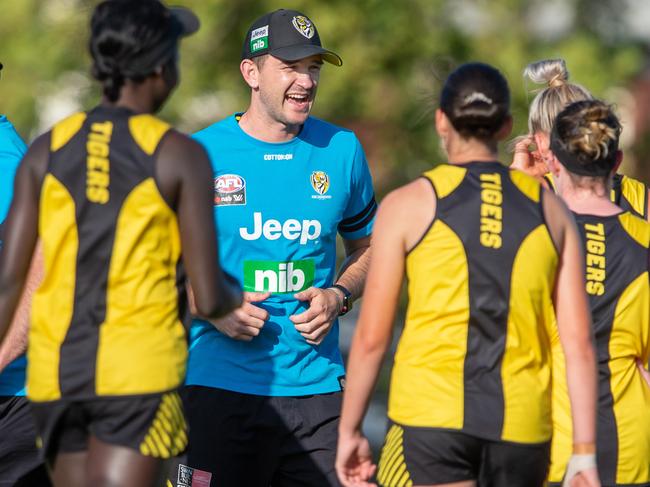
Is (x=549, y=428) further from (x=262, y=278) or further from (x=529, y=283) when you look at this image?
(x=262, y=278)

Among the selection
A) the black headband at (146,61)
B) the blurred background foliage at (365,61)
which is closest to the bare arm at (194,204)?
the black headband at (146,61)

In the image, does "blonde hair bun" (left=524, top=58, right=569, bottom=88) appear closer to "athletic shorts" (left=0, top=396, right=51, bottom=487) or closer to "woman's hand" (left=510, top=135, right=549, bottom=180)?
"woman's hand" (left=510, top=135, right=549, bottom=180)

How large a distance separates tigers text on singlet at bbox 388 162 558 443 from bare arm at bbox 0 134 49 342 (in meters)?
1.24

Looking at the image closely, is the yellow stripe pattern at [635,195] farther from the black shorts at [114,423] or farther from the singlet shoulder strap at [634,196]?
the black shorts at [114,423]

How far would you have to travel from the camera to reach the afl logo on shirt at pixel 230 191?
18.4 feet

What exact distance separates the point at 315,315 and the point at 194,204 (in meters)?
1.58

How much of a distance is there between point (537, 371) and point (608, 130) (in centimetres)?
109

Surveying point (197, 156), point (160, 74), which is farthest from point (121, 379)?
point (160, 74)

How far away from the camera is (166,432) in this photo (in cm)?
404

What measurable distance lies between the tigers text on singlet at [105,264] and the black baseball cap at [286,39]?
6.25ft

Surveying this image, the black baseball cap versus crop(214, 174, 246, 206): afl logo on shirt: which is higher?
the black baseball cap

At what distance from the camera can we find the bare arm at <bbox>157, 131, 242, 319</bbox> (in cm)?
397

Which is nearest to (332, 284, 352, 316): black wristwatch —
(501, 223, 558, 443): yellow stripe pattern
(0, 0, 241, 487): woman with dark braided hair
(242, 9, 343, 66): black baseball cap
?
(242, 9, 343, 66): black baseball cap

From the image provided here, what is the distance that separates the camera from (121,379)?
395cm
